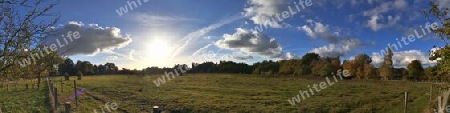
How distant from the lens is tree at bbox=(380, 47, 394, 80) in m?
103

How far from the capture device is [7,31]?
11.0 m

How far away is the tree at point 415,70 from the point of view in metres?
105

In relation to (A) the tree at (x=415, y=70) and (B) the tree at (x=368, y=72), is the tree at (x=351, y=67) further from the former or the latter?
(A) the tree at (x=415, y=70)

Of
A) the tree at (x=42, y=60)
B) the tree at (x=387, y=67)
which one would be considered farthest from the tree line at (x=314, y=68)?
the tree at (x=42, y=60)

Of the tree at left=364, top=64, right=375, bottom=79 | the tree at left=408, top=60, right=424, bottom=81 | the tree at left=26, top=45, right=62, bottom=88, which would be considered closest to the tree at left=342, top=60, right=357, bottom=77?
the tree at left=364, top=64, right=375, bottom=79

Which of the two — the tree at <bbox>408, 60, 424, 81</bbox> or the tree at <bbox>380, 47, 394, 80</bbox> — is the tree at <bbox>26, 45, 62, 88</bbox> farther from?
the tree at <bbox>408, 60, 424, 81</bbox>

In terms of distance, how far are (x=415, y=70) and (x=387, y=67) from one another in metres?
9.74

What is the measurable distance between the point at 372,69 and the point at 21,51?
11138 centimetres

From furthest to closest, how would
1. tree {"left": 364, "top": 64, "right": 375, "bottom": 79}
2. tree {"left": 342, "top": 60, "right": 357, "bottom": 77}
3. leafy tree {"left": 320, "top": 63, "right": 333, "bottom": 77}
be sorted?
tree {"left": 342, "top": 60, "right": 357, "bottom": 77} < leafy tree {"left": 320, "top": 63, "right": 333, "bottom": 77} < tree {"left": 364, "top": 64, "right": 375, "bottom": 79}

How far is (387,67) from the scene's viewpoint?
105 metres

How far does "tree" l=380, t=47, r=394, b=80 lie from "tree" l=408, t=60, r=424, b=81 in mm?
5549

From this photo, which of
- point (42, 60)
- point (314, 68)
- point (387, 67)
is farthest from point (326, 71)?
point (42, 60)

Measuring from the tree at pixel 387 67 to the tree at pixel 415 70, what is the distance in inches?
218

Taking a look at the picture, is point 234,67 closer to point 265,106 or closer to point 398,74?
Answer: point 398,74
